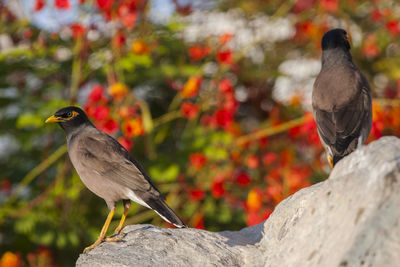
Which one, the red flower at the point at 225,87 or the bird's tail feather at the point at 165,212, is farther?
the red flower at the point at 225,87

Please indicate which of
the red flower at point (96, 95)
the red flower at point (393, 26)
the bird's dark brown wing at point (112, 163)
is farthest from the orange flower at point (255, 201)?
the red flower at point (393, 26)

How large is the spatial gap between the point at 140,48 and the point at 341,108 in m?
2.81

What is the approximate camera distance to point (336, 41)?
13.1ft

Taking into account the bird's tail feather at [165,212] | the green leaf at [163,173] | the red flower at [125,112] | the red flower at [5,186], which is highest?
the red flower at [125,112]

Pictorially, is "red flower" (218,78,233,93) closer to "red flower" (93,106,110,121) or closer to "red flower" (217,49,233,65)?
"red flower" (217,49,233,65)

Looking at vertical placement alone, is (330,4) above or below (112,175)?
above

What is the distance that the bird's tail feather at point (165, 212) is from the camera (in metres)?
3.59

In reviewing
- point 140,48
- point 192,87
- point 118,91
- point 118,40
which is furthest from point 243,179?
point 118,40

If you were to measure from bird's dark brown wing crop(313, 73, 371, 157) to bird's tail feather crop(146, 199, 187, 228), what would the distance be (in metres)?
1.15

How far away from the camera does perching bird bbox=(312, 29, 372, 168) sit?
3500mm

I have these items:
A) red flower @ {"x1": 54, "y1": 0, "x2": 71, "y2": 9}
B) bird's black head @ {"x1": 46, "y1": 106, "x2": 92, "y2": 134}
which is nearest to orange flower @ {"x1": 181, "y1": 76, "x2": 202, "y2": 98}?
red flower @ {"x1": 54, "y1": 0, "x2": 71, "y2": 9}

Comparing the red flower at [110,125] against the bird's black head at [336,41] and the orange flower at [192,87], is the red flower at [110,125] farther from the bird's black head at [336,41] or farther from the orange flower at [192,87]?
the bird's black head at [336,41]

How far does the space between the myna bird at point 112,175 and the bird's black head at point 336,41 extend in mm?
1697

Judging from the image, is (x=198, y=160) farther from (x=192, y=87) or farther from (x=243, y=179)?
(x=192, y=87)
